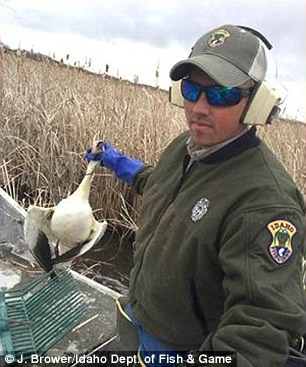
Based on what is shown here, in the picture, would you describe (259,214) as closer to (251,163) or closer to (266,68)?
(251,163)

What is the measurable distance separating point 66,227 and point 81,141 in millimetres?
2103

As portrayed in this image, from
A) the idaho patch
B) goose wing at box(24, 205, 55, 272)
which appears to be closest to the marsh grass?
goose wing at box(24, 205, 55, 272)

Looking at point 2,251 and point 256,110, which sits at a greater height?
point 256,110

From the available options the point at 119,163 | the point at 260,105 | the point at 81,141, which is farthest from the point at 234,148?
the point at 81,141

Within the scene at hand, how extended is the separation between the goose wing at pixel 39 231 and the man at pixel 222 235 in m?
0.84

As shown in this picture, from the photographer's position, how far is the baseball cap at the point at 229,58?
1.37 m

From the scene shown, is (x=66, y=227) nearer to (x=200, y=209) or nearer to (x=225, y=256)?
(x=200, y=209)

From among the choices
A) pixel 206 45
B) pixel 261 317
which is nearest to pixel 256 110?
pixel 206 45

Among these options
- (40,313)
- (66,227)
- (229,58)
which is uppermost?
(229,58)

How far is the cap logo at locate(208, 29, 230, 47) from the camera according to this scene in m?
1.44

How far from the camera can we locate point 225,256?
4.19 feet

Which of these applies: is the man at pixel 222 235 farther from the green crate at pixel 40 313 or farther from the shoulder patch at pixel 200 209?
the green crate at pixel 40 313

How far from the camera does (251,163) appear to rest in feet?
4.58

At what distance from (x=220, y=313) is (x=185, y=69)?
27.3 inches
